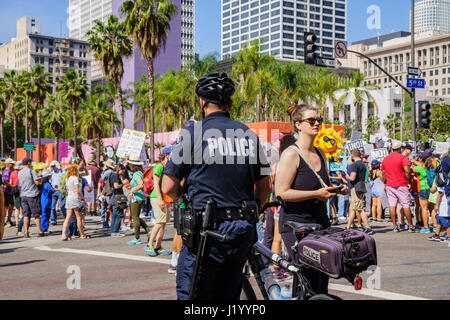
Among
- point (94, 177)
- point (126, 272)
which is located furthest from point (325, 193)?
point (94, 177)

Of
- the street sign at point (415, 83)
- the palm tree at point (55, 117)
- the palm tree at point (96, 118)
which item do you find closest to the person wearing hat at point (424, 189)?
the street sign at point (415, 83)

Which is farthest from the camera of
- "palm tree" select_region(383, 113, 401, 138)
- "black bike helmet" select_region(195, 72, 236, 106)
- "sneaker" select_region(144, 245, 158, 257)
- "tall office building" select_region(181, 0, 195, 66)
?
"tall office building" select_region(181, 0, 195, 66)

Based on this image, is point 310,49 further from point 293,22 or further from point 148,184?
point 293,22

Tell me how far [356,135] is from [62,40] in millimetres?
153920

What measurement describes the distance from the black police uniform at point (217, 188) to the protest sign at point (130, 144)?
1604 centimetres

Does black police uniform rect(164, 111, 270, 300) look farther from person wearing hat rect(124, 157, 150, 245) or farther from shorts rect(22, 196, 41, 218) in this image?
shorts rect(22, 196, 41, 218)

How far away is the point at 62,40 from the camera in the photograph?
160750 millimetres

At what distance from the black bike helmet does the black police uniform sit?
18cm

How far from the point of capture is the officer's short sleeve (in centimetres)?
358

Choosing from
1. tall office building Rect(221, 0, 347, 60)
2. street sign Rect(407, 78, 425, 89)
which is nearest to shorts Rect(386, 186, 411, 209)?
street sign Rect(407, 78, 425, 89)

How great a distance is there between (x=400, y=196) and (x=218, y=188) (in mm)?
9907

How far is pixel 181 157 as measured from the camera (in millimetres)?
3594

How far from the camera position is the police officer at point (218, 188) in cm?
350
